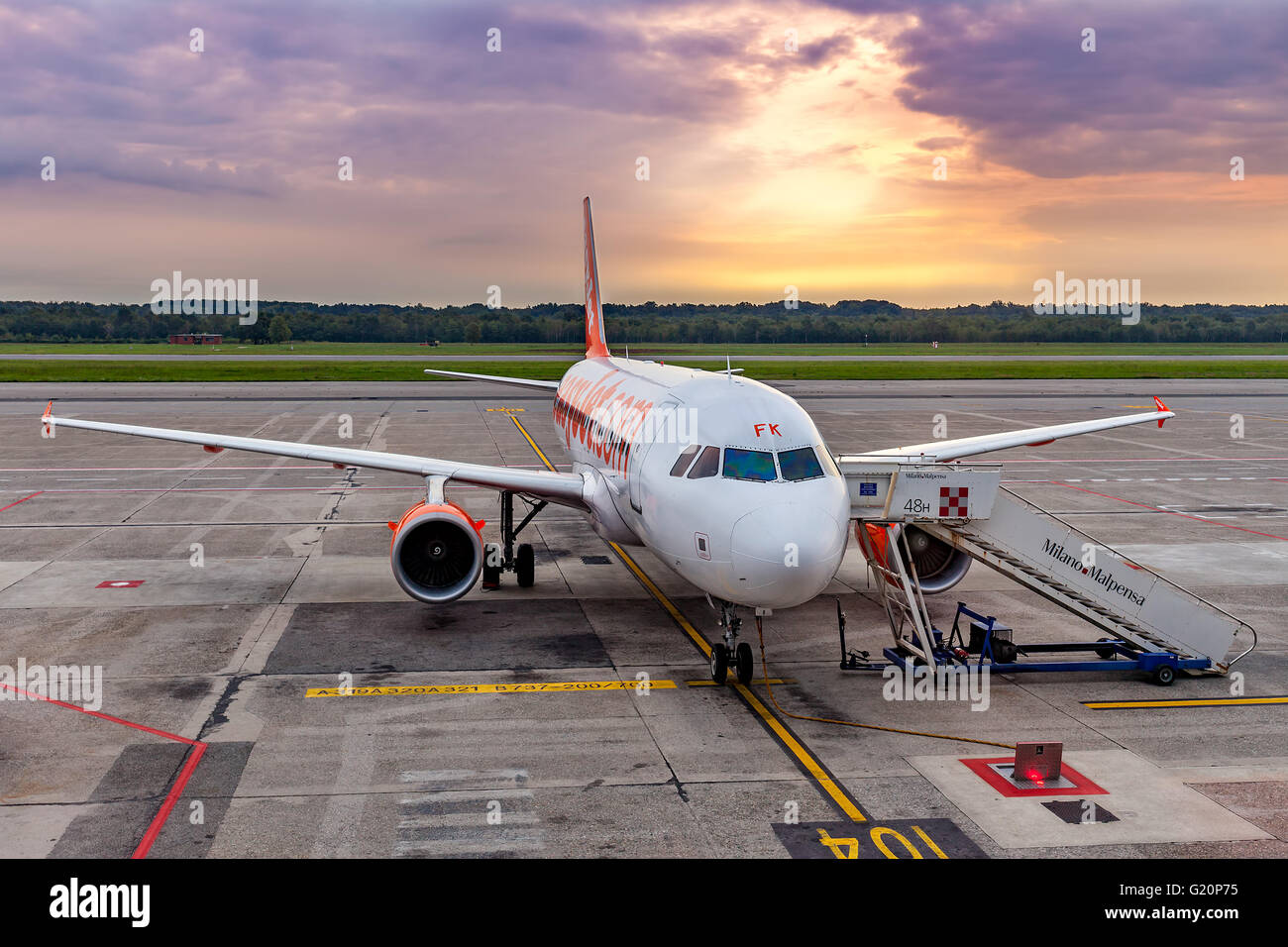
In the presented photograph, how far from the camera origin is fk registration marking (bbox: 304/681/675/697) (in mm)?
15789

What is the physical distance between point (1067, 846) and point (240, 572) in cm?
1879

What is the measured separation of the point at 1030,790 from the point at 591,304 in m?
24.3

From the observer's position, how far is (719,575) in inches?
576

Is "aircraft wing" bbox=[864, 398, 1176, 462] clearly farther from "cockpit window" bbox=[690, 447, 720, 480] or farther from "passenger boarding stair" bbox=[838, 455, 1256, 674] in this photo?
"cockpit window" bbox=[690, 447, 720, 480]

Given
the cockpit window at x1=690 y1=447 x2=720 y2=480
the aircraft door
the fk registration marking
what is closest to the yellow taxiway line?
the fk registration marking

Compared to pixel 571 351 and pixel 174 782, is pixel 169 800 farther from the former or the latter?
pixel 571 351

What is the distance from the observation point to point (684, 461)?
629 inches

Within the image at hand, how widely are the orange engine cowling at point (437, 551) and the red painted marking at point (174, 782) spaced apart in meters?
5.44

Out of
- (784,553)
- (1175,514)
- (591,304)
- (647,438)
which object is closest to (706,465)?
(784,553)

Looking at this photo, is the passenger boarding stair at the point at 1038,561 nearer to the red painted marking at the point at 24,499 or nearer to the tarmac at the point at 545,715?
A: the tarmac at the point at 545,715

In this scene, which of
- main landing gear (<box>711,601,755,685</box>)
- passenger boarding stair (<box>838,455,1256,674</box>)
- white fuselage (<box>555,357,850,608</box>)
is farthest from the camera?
passenger boarding stair (<box>838,455,1256,674</box>)

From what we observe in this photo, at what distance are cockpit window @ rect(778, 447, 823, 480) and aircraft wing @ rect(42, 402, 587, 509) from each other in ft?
21.7

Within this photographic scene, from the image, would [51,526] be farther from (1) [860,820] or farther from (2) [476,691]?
(1) [860,820]

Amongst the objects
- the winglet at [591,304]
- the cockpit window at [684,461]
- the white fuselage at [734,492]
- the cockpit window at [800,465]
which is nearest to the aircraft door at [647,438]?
the white fuselage at [734,492]
